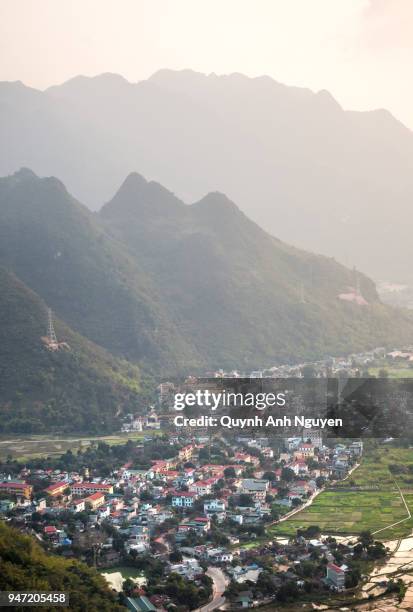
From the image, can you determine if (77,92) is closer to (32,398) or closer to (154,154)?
(154,154)

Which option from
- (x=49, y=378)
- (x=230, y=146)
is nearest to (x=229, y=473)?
(x=49, y=378)

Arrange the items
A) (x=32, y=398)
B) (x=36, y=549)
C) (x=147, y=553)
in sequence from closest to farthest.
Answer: (x=36, y=549)
(x=147, y=553)
(x=32, y=398)

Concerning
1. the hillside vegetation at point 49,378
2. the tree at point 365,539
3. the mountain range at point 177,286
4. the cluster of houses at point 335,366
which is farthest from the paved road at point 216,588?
the cluster of houses at point 335,366

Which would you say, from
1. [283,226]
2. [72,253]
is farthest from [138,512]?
[283,226]

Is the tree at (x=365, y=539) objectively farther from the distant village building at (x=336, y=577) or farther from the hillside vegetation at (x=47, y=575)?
the hillside vegetation at (x=47, y=575)

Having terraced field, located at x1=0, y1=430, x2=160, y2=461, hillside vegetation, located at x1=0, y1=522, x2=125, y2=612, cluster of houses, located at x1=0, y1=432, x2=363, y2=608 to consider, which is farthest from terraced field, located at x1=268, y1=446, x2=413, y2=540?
terraced field, located at x1=0, y1=430, x2=160, y2=461

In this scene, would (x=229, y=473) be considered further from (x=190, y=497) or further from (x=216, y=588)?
(x=216, y=588)

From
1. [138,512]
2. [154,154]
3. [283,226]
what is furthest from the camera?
[154,154]
